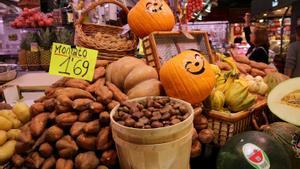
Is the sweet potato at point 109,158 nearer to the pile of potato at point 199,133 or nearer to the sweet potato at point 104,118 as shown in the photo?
the sweet potato at point 104,118

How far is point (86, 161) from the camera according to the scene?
1118mm

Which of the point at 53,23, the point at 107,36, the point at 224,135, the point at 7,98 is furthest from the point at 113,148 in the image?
the point at 53,23

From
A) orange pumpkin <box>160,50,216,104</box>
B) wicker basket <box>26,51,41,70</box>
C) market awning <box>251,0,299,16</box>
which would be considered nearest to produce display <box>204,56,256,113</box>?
orange pumpkin <box>160,50,216,104</box>

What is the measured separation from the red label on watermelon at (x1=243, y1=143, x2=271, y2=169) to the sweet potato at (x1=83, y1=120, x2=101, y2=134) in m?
0.66

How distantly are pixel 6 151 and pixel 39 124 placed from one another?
0.19m

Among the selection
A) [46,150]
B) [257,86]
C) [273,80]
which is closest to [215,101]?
[257,86]

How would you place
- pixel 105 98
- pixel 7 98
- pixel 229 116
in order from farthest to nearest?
pixel 7 98
pixel 229 116
pixel 105 98

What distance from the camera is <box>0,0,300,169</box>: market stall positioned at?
3.40ft

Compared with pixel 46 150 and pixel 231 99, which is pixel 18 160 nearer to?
pixel 46 150

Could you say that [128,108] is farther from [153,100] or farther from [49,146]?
[49,146]

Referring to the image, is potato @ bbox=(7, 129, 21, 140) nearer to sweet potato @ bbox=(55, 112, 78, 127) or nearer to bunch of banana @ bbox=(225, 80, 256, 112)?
sweet potato @ bbox=(55, 112, 78, 127)

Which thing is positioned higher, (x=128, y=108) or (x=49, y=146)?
(x=128, y=108)

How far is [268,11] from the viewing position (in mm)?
8320

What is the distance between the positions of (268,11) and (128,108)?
8.29 metres
